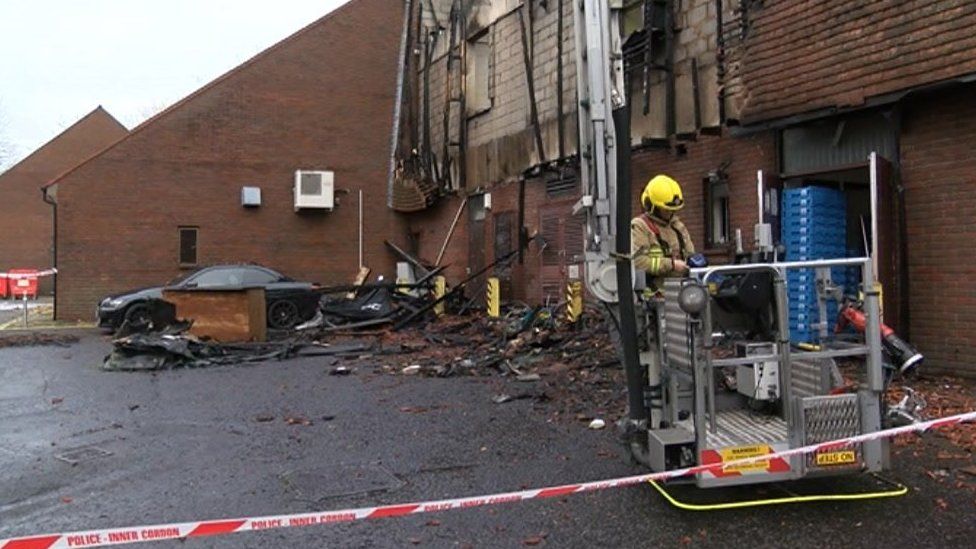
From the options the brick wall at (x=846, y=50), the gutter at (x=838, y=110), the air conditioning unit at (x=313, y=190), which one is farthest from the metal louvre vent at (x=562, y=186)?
the air conditioning unit at (x=313, y=190)

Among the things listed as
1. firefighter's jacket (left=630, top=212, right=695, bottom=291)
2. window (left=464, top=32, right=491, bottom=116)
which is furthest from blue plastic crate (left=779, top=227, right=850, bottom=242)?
window (left=464, top=32, right=491, bottom=116)

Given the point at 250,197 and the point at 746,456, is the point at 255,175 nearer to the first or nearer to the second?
the point at 250,197

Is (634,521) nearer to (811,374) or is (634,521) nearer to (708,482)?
(708,482)

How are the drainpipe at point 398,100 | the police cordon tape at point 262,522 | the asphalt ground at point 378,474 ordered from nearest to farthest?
the police cordon tape at point 262,522 → the asphalt ground at point 378,474 → the drainpipe at point 398,100

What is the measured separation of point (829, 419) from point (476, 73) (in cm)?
1582

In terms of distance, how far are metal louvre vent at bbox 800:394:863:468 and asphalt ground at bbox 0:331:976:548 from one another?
1.47ft

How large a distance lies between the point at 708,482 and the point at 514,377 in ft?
18.6

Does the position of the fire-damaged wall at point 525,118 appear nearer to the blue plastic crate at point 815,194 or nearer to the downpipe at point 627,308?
the blue plastic crate at point 815,194

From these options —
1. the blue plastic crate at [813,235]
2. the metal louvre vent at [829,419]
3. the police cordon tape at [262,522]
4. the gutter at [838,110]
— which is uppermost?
the gutter at [838,110]

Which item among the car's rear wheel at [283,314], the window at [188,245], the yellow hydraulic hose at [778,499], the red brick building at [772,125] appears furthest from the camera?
the window at [188,245]

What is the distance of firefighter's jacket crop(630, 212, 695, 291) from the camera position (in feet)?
17.4

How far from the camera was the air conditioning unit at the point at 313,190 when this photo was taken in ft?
Answer: 71.1

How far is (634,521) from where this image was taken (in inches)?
173

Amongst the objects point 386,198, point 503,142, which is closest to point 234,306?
point 503,142
